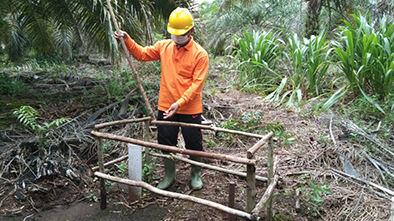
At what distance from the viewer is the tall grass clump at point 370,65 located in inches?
131

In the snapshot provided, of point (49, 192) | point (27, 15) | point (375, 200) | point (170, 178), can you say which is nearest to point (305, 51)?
point (375, 200)

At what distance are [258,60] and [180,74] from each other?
2.74 metres

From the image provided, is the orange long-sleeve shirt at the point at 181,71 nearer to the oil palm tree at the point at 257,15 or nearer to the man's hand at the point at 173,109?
the man's hand at the point at 173,109

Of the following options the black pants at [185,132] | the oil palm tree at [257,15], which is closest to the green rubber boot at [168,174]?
the black pants at [185,132]

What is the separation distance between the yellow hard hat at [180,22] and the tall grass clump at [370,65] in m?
2.04

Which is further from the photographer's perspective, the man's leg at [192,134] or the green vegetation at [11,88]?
the green vegetation at [11,88]

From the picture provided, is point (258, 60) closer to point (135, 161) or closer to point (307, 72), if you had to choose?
point (307, 72)

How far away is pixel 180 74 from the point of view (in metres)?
2.40

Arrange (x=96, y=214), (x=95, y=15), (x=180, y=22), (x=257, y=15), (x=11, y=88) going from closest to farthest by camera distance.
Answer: (x=180, y=22), (x=96, y=214), (x=95, y=15), (x=11, y=88), (x=257, y=15)

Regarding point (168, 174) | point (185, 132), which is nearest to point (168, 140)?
point (185, 132)

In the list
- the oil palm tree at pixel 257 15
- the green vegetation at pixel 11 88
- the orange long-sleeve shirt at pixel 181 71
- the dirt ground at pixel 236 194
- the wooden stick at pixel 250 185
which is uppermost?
the oil palm tree at pixel 257 15

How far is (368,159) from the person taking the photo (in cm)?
275

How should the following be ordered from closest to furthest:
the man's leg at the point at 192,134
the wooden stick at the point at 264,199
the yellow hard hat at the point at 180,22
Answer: the wooden stick at the point at 264,199, the yellow hard hat at the point at 180,22, the man's leg at the point at 192,134

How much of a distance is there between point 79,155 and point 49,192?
716 millimetres
